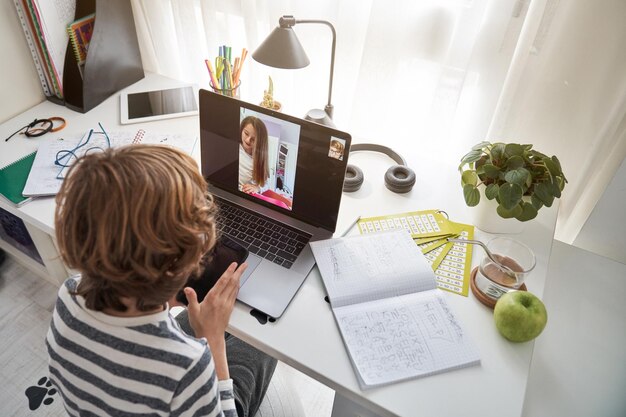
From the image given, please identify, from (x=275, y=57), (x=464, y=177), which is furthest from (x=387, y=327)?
(x=275, y=57)

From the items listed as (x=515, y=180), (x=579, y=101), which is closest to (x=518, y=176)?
(x=515, y=180)

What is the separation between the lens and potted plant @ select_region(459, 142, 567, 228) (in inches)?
37.1

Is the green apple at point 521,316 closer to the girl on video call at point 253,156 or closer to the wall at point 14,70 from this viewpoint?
the girl on video call at point 253,156

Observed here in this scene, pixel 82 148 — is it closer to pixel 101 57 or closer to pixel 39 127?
pixel 39 127

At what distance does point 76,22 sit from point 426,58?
1015 millimetres

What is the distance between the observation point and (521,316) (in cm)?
81

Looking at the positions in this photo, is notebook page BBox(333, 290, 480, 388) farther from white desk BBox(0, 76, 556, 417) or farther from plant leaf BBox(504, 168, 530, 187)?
plant leaf BBox(504, 168, 530, 187)

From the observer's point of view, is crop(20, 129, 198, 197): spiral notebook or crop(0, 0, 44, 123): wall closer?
crop(20, 129, 198, 197): spiral notebook

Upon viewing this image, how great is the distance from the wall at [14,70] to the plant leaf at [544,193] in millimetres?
1367

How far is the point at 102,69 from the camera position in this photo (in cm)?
138

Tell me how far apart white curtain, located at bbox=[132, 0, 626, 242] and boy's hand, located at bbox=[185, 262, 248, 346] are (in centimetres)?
68

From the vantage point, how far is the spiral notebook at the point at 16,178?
3.46 ft

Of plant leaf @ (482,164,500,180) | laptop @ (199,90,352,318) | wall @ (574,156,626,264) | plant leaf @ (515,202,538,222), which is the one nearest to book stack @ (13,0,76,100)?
laptop @ (199,90,352,318)

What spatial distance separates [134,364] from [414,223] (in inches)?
27.1
